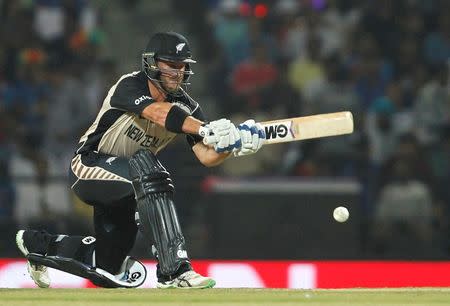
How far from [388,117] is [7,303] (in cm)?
560

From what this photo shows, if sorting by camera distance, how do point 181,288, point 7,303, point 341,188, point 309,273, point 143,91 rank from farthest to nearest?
point 341,188 → point 309,273 → point 143,91 → point 181,288 → point 7,303

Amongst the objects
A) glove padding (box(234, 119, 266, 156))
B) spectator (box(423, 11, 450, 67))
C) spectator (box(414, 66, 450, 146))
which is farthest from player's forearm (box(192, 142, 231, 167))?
spectator (box(423, 11, 450, 67))

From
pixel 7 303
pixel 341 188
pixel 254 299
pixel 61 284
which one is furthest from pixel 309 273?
pixel 7 303

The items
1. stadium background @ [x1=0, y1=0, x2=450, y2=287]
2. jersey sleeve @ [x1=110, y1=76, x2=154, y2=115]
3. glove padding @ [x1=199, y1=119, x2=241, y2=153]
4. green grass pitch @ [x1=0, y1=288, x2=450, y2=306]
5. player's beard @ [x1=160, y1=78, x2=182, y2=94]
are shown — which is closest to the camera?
green grass pitch @ [x1=0, y1=288, x2=450, y2=306]

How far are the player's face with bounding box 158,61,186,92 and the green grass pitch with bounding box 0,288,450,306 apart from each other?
1052 mm

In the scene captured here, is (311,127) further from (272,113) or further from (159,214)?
(272,113)

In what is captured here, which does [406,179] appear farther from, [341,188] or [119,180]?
[119,180]

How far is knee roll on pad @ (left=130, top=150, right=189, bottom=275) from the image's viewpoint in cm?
513

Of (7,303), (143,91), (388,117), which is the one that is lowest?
(7,303)

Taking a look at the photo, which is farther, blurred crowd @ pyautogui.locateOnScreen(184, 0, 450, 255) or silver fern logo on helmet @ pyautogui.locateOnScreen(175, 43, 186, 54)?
blurred crowd @ pyautogui.locateOnScreen(184, 0, 450, 255)

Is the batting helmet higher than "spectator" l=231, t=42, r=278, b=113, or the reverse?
"spectator" l=231, t=42, r=278, b=113

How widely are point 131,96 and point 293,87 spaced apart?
4.73 metres

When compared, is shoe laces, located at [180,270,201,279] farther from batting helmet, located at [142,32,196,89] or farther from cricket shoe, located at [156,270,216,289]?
batting helmet, located at [142,32,196,89]

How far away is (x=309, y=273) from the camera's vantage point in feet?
24.6
